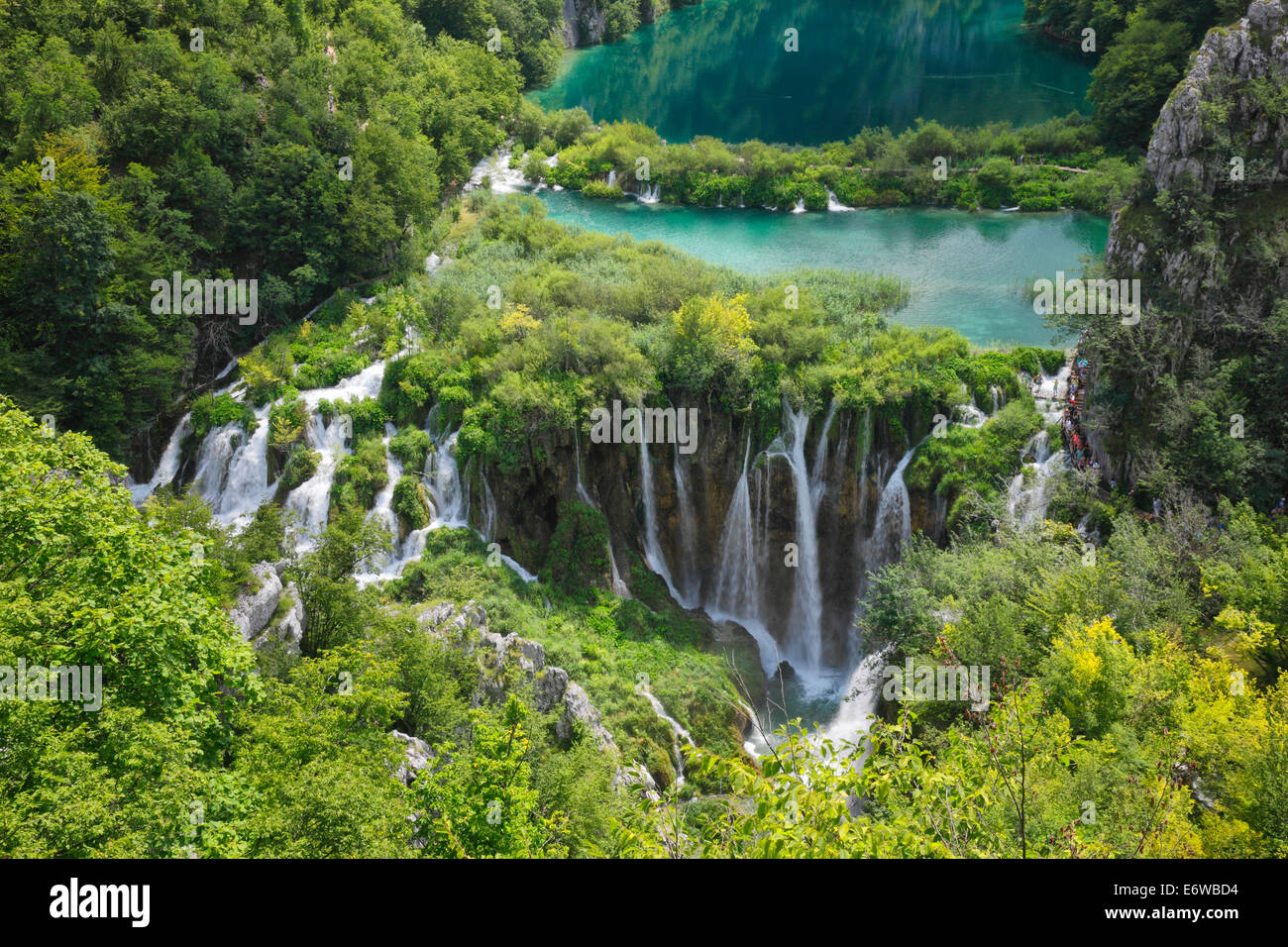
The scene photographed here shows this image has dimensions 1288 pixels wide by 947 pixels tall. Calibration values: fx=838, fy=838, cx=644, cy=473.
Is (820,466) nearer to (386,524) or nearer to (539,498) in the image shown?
(539,498)

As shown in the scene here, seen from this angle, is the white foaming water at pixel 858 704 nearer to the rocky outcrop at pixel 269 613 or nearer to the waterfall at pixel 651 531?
the waterfall at pixel 651 531

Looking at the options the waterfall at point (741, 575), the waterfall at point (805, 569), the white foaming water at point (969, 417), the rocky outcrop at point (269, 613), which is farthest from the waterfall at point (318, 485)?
the white foaming water at point (969, 417)

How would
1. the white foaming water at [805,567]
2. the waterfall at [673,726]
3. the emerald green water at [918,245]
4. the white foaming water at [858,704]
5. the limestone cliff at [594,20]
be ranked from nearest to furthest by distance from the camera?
the waterfall at [673,726]
the white foaming water at [858,704]
the white foaming water at [805,567]
the emerald green water at [918,245]
the limestone cliff at [594,20]

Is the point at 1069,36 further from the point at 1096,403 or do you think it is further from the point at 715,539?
the point at 715,539

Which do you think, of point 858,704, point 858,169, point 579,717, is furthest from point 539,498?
point 858,169

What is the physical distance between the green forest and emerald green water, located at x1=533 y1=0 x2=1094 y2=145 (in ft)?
52.8

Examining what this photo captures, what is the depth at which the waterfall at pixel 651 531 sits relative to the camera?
A: 29.6 meters

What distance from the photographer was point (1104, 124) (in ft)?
167

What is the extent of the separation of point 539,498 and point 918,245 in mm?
26896

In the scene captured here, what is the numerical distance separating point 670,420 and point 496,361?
6.51 metres

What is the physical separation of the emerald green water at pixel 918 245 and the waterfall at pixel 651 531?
44.5 feet

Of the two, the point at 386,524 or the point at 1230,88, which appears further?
the point at 386,524

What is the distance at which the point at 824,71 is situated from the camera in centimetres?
7606

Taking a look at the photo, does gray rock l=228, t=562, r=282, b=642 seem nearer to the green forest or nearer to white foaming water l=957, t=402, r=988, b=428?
the green forest
